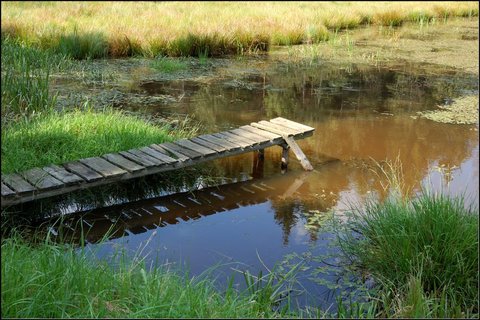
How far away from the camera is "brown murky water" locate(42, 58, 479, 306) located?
3.84 meters

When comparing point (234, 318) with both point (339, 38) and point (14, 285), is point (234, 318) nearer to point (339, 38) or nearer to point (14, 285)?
point (14, 285)

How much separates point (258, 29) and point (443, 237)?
348 inches

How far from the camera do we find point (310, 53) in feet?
36.0

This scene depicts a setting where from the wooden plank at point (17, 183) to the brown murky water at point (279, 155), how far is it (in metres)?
0.41

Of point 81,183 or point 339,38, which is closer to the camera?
point 81,183

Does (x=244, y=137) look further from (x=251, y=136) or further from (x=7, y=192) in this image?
(x=7, y=192)

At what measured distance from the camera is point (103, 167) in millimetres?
4160

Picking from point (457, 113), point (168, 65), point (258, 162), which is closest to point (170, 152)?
point (258, 162)

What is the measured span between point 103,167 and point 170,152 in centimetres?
65

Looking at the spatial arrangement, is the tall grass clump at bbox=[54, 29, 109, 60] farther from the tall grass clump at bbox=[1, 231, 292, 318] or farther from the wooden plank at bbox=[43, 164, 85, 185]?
the tall grass clump at bbox=[1, 231, 292, 318]

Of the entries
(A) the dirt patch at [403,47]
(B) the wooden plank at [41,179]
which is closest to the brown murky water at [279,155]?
(B) the wooden plank at [41,179]

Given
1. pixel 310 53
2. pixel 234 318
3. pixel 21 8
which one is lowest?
pixel 234 318

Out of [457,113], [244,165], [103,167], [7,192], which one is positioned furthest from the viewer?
[457,113]

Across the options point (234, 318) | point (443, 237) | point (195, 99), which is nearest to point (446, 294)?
point (443, 237)
